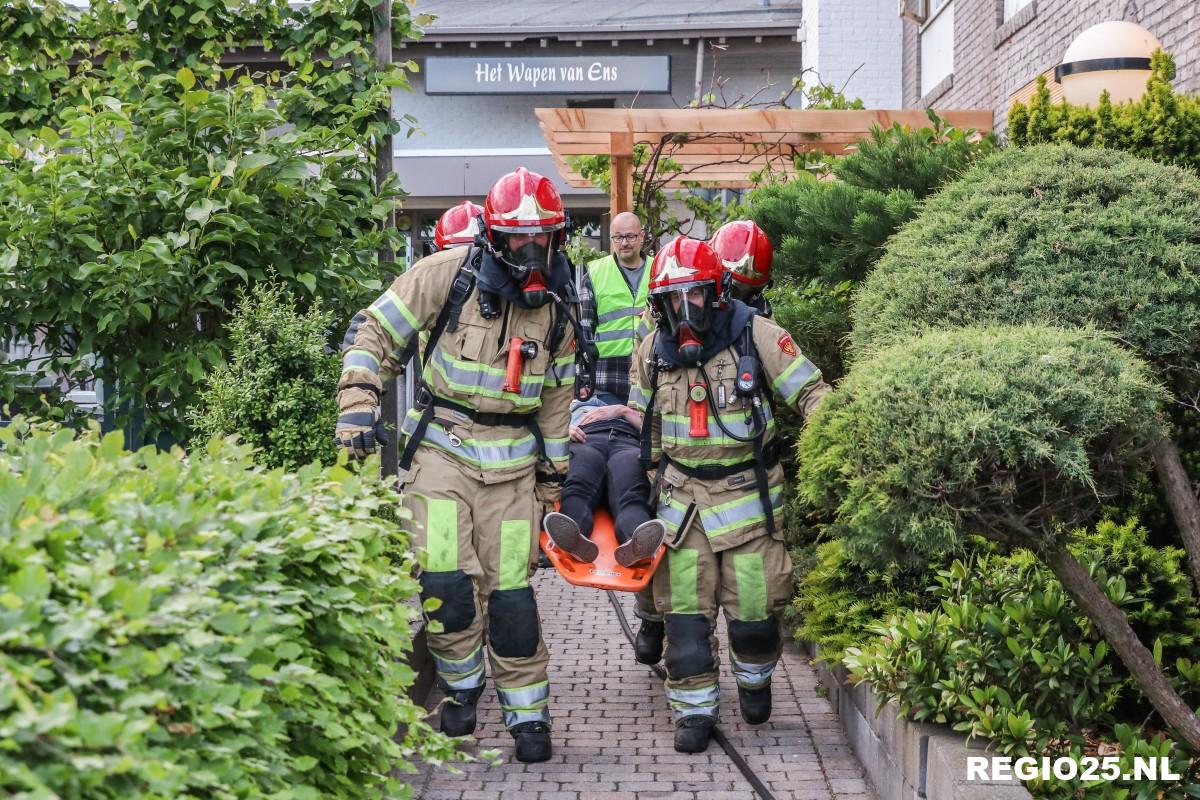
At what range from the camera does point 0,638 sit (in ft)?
5.94

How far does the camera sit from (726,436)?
527 cm

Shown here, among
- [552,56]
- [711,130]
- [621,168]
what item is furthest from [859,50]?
[711,130]

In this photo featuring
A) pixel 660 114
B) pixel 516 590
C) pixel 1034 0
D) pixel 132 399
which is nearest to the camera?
pixel 516 590

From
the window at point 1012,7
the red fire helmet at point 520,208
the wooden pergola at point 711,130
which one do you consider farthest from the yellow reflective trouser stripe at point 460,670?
the window at point 1012,7

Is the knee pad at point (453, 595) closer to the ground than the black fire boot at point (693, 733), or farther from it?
farther from it

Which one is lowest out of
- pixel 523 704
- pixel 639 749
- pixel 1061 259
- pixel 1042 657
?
pixel 639 749

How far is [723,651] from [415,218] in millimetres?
15000

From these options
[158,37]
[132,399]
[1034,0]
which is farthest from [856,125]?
[132,399]

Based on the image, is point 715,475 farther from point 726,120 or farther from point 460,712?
point 726,120

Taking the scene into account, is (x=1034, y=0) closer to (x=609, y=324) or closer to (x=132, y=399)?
(x=609, y=324)

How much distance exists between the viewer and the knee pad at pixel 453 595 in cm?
500

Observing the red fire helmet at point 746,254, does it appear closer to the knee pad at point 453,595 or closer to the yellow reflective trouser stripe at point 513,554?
the yellow reflective trouser stripe at point 513,554

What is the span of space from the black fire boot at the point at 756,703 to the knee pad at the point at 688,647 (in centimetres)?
28

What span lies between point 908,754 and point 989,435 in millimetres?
1401
